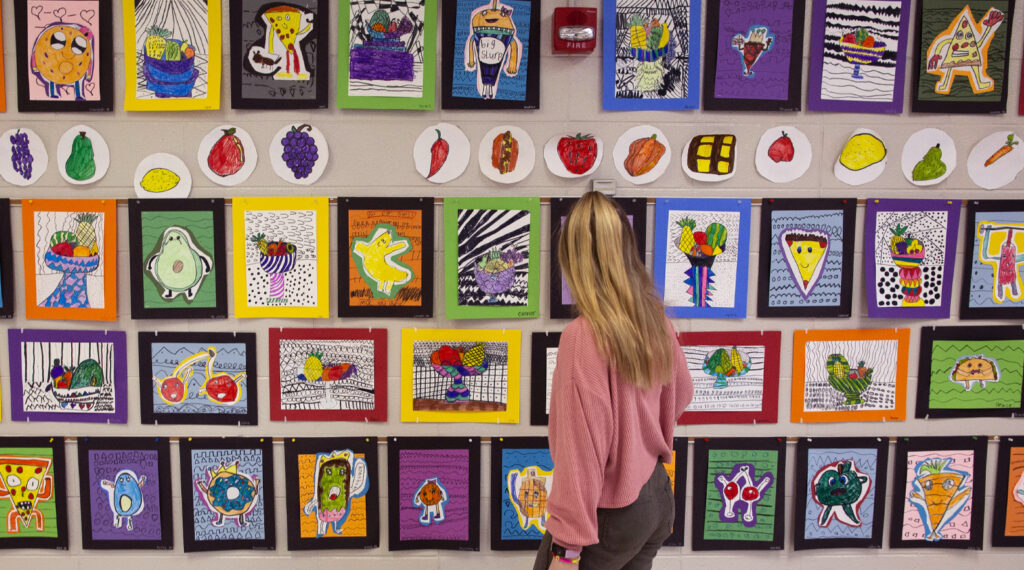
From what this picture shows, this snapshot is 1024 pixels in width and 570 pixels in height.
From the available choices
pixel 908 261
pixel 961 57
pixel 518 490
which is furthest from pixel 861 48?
pixel 518 490

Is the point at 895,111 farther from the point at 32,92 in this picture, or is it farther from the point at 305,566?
the point at 32,92

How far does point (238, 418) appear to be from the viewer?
6.27 ft

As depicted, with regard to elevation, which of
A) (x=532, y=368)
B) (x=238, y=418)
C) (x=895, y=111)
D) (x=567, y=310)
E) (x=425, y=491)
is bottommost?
(x=425, y=491)

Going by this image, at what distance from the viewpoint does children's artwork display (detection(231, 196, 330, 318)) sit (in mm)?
1857

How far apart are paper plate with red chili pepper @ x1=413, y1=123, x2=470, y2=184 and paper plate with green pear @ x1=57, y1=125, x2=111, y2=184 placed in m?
1.01

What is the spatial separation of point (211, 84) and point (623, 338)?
1520 millimetres

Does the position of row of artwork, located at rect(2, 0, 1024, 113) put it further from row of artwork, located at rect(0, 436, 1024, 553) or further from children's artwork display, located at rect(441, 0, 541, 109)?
row of artwork, located at rect(0, 436, 1024, 553)

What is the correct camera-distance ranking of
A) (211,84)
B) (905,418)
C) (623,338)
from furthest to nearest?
1. (905,418)
2. (211,84)
3. (623,338)

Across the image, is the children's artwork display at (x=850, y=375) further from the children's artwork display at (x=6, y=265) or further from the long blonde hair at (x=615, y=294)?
the children's artwork display at (x=6, y=265)

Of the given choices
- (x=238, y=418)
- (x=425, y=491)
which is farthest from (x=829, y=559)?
(x=238, y=418)

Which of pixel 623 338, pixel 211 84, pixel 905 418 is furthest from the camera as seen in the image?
pixel 905 418

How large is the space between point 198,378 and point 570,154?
1.41m

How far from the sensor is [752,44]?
1846 millimetres

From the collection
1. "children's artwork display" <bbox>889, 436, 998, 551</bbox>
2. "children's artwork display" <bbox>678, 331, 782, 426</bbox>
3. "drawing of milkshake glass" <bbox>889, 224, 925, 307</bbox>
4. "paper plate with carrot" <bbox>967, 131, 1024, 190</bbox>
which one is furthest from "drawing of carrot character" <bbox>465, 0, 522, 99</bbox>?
"children's artwork display" <bbox>889, 436, 998, 551</bbox>
